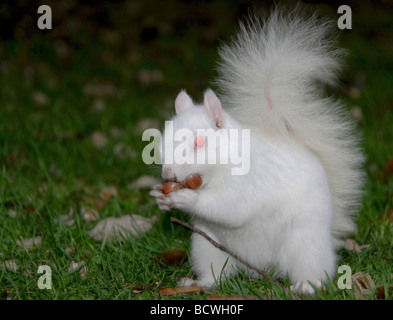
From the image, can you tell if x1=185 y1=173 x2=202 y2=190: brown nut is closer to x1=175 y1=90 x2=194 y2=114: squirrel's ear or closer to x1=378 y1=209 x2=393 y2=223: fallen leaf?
x1=175 y1=90 x2=194 y2=114: squirrel's ear

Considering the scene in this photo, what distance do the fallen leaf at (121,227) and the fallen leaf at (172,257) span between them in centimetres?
23

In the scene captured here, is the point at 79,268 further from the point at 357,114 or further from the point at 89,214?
the point at 357,114

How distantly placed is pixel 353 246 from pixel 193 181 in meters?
0.96

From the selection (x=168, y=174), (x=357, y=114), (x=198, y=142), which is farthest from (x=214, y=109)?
(x=357, y=114)

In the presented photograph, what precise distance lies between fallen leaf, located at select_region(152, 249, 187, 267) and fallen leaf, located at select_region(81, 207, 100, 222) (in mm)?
613

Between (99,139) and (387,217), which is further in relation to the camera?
(99,139)

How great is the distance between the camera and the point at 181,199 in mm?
2258

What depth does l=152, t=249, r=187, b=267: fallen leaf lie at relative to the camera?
2.68 meters

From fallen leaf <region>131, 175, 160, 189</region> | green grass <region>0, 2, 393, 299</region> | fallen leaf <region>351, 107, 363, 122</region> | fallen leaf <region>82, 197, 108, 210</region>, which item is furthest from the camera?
fallen leaf <region>351, 107, 363, 122</region>

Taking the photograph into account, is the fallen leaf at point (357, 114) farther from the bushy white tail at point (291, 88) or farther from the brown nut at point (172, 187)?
the brown nut at point (172, 187)

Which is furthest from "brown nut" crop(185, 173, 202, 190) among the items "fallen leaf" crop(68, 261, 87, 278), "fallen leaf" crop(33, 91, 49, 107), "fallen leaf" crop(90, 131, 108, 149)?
"fallen leaf" crop(33, 91, 49, 107)

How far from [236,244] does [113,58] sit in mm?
4815

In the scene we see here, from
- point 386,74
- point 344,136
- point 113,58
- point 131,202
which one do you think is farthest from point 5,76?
point 344,136

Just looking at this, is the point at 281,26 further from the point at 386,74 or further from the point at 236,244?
the point at 386,74
